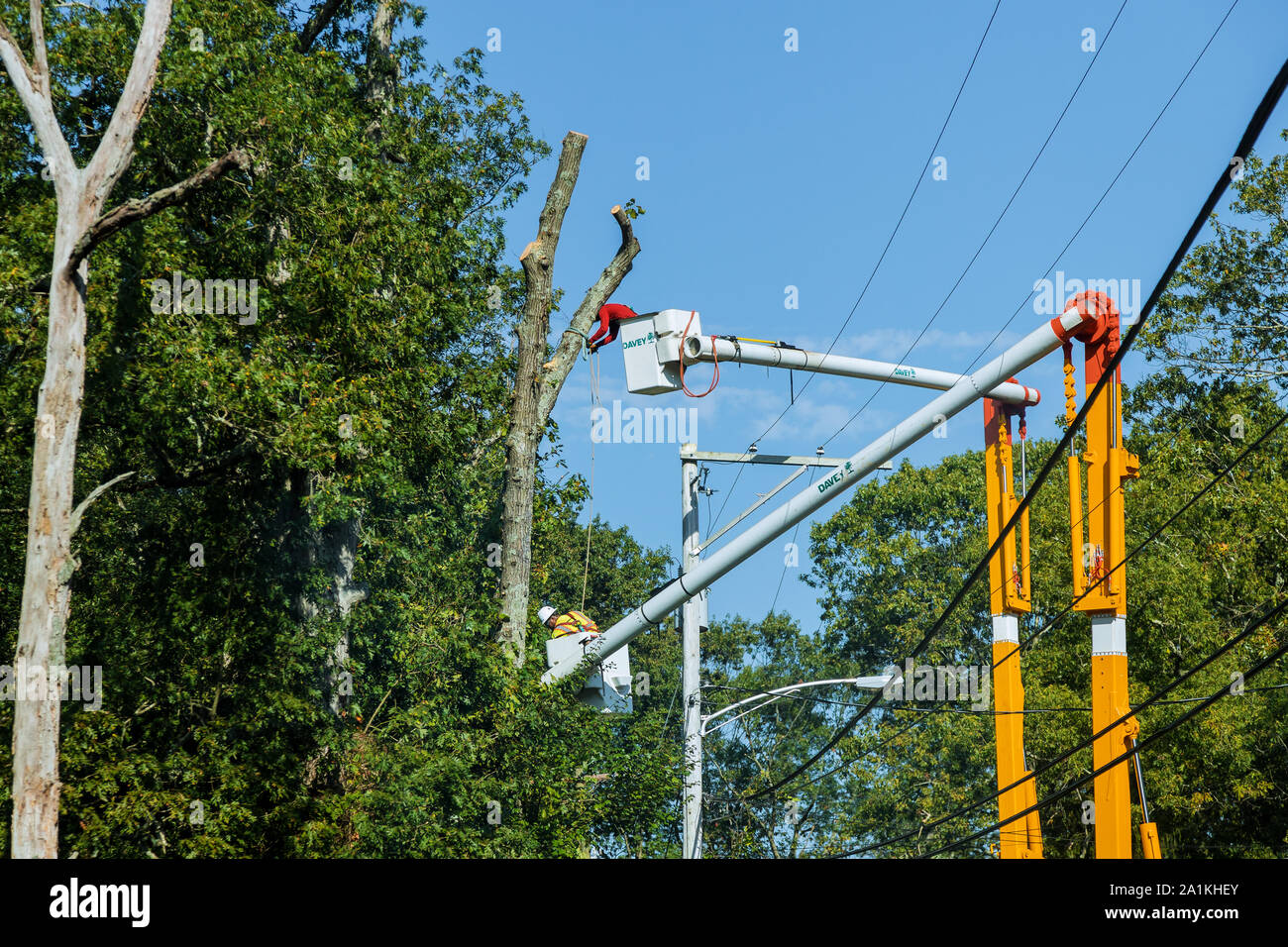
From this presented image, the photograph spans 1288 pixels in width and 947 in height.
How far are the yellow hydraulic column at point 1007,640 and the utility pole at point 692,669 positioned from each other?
4275 mm

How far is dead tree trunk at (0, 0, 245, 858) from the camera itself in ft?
39.4

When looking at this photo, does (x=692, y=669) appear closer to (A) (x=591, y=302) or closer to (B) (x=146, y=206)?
(A) (x=591, y=302)

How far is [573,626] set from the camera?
19.6 metres

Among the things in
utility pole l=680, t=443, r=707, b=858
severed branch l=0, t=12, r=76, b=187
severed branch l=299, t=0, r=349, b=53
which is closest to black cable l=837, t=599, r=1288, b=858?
utility pole l=680, t=443, r=707, b=858

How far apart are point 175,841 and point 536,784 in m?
5.02

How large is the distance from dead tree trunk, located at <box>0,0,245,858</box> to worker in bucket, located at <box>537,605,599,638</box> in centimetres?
783

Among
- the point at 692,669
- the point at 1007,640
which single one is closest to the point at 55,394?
the point at 692,669

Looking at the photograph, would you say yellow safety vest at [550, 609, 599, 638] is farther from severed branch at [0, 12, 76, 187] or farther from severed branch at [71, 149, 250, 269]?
severed branch at [0, 12, 76, 187]

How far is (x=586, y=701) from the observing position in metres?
19.2

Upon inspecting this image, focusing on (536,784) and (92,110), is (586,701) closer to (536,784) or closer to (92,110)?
(536,784)

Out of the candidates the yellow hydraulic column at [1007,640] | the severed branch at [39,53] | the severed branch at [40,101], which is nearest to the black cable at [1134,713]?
the yellow hydraulic column at [1007,640]

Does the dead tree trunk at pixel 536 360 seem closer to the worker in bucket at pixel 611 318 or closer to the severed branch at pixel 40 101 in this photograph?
the worker in bucket at pixel 611 318

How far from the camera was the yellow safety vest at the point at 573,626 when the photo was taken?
1945 cm
